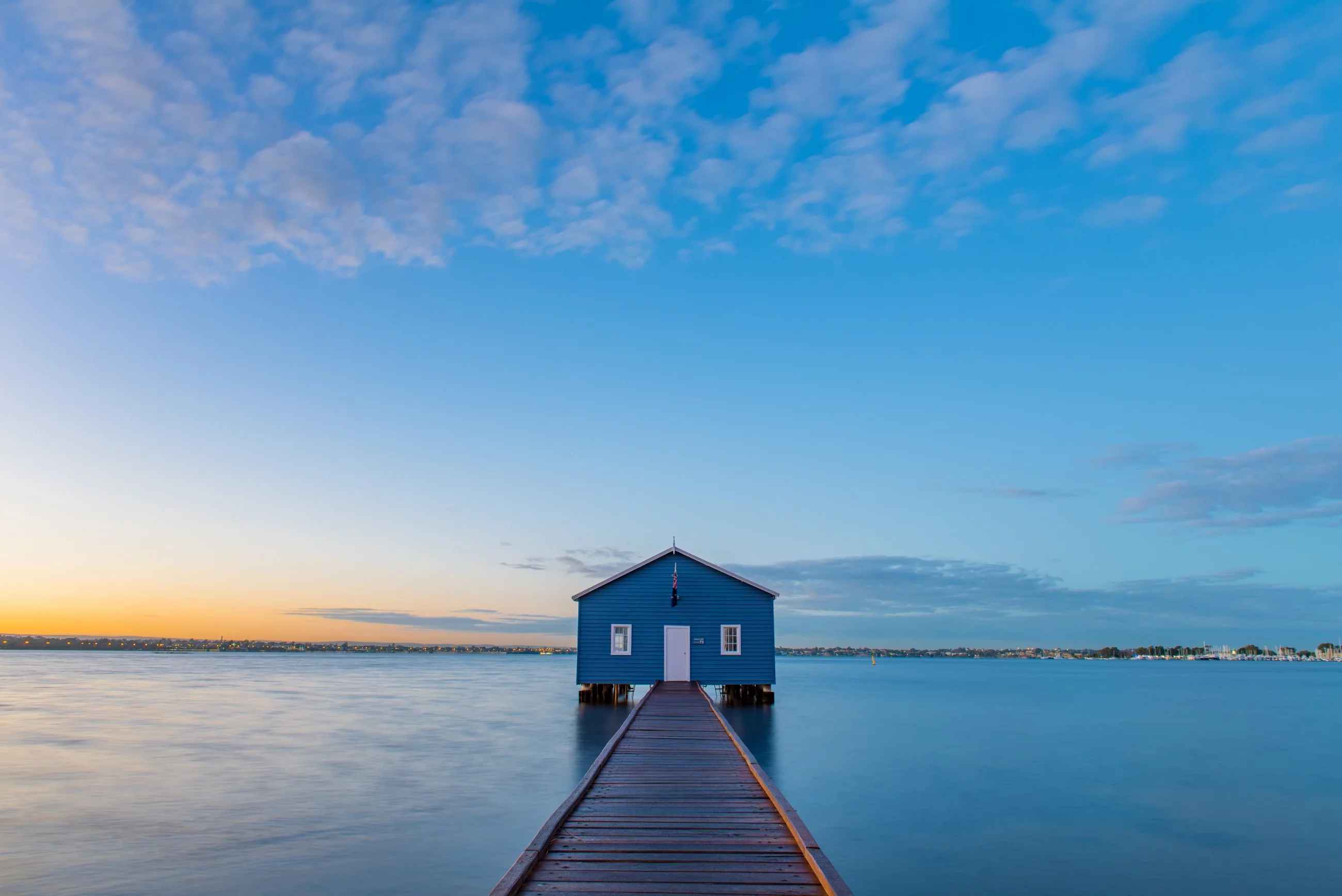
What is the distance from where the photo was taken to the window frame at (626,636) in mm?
29891

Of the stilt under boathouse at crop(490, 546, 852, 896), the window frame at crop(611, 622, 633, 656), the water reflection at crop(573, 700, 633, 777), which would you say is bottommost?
the water reflection at crop(573, 700, 633, 777)

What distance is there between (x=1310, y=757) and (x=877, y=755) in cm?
1422

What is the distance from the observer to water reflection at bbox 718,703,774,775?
883 inches

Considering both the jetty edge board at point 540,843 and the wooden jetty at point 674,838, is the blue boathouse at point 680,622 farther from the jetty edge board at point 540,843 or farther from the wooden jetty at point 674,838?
the jetty edge board at point 540,843

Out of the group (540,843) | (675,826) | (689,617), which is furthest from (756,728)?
(540,843)

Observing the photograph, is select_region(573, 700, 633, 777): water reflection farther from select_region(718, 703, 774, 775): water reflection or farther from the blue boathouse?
select_region(718, 703, 774, 775): water reflection

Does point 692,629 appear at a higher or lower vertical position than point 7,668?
higher

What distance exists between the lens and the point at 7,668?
104 meters

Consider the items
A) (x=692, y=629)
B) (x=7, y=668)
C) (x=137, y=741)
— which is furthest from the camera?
(x=7, y=668)

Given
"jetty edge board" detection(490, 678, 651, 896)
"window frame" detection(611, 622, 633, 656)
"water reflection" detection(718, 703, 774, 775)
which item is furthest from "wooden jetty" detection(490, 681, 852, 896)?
"window frame" detection(611, 622, 633, 656)

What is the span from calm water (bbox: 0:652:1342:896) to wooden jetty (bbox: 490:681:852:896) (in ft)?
7.63

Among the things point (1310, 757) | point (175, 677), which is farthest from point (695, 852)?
point (175, 677)

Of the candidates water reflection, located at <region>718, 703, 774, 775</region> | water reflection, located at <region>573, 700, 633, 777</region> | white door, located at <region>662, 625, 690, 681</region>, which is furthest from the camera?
white door, located at <region>662, 625, 690, 681</region>

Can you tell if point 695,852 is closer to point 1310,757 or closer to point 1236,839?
point 1236,839
